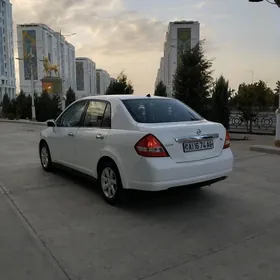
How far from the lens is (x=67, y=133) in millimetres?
5609

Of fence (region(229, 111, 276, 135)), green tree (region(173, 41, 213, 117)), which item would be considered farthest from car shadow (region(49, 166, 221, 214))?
fence (region(229, 111, 276, 135))

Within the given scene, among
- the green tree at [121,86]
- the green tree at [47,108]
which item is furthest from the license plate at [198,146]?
the green tree at [47,108]

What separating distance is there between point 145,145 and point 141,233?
1.04m

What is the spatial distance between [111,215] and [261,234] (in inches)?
71.2

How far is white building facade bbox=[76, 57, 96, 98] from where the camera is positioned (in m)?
96.3

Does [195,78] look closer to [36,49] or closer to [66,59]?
[36,49]

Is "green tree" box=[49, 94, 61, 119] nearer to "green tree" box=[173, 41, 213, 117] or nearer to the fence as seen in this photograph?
"green tree" box=[173, 41, 213, 117]

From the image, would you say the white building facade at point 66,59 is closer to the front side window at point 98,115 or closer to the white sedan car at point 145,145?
the front side window at point 98,115

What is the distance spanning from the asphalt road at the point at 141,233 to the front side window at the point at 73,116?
1.08m

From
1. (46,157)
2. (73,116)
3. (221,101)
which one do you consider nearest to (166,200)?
(73,116)

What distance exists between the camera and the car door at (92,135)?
4.67 m

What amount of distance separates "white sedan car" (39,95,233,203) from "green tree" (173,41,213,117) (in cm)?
953

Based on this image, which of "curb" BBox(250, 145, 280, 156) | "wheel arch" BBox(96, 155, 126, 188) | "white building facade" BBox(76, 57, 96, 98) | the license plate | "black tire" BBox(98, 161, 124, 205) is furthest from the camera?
"white building facade" BBox(76, 57, 96, 98)

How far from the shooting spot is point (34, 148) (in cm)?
1021
